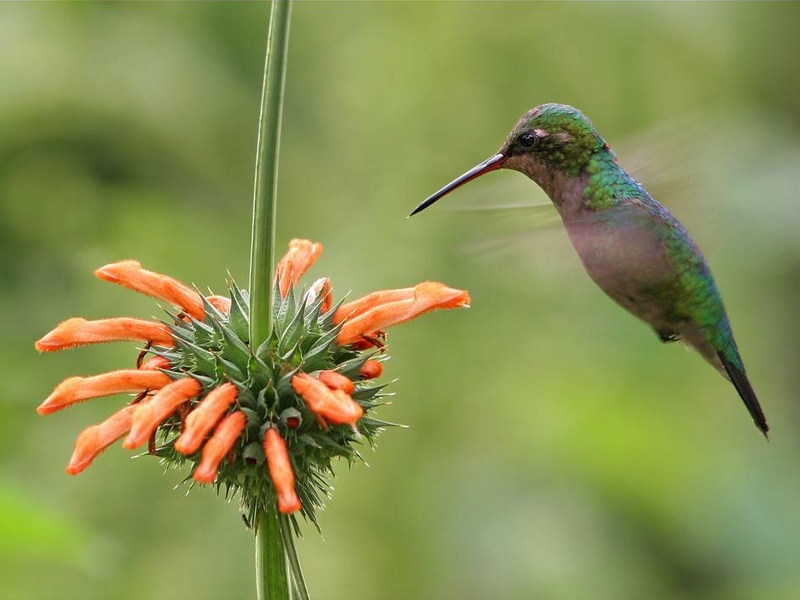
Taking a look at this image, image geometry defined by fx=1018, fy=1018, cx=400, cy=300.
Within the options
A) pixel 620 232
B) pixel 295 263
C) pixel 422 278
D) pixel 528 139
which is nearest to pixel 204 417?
pixel 295 263

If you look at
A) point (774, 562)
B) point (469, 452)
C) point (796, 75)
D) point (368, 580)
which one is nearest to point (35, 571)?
point (368, 580)

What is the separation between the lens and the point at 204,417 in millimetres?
1939

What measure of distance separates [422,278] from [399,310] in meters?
2.28

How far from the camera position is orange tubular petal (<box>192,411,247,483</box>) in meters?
1.83

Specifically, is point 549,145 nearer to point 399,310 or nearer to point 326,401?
point 399,310

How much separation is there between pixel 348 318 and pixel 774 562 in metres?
3.26

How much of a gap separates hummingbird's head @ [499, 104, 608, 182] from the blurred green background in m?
1.27

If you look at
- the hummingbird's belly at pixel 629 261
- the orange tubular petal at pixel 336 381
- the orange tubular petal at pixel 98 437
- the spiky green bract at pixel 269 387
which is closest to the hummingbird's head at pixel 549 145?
the hummingbird's belly at pixel 629 261

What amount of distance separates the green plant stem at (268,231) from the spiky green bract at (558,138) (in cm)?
104

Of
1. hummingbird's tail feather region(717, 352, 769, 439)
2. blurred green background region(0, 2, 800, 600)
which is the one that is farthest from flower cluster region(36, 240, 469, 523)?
blurred green background region(0, 2, 800, 600)

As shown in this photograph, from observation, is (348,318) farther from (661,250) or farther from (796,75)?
(796,75)

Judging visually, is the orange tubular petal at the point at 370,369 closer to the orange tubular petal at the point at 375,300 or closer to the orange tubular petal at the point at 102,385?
the orange tubular petal at the point at 375,300

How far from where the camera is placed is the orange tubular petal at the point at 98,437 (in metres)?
2.05

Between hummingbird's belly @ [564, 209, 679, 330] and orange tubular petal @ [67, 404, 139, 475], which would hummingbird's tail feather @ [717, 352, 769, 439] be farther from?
orange tubular petal @ [67, 404, 139, 475]
